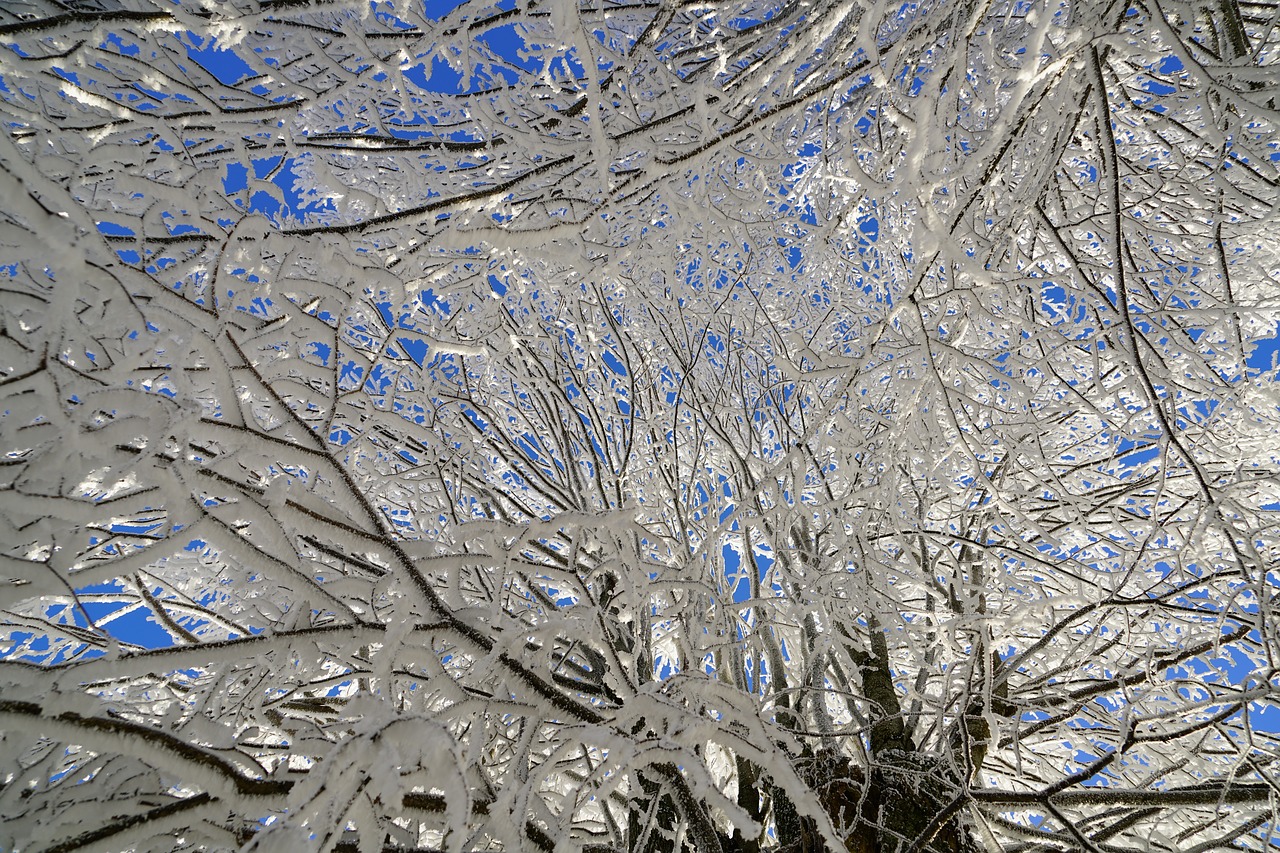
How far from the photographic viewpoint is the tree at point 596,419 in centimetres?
104

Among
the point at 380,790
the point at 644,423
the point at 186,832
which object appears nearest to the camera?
the point at 380,790

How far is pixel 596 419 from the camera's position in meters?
3.54

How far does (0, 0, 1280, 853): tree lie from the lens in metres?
1.04

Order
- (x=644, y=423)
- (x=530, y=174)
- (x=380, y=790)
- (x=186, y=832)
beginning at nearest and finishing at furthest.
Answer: (x=380, y=790)
(x=186, y=832)
(x=530, y=174)
(x=644, y=423)

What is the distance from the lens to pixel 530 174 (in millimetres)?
1538

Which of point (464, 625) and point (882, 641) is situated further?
point (882, 641)

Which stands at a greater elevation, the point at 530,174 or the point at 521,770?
the point at 530,174

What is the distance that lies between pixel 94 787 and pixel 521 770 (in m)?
0.77

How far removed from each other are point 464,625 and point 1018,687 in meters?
2.97

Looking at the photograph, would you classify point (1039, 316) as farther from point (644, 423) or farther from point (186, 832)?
point (186, 832)

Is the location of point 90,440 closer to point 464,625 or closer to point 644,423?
point 464,625

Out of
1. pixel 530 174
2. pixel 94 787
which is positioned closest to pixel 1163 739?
pixel 530 174

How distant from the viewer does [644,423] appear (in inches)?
154

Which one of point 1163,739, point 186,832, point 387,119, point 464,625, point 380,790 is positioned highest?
point 387,119
